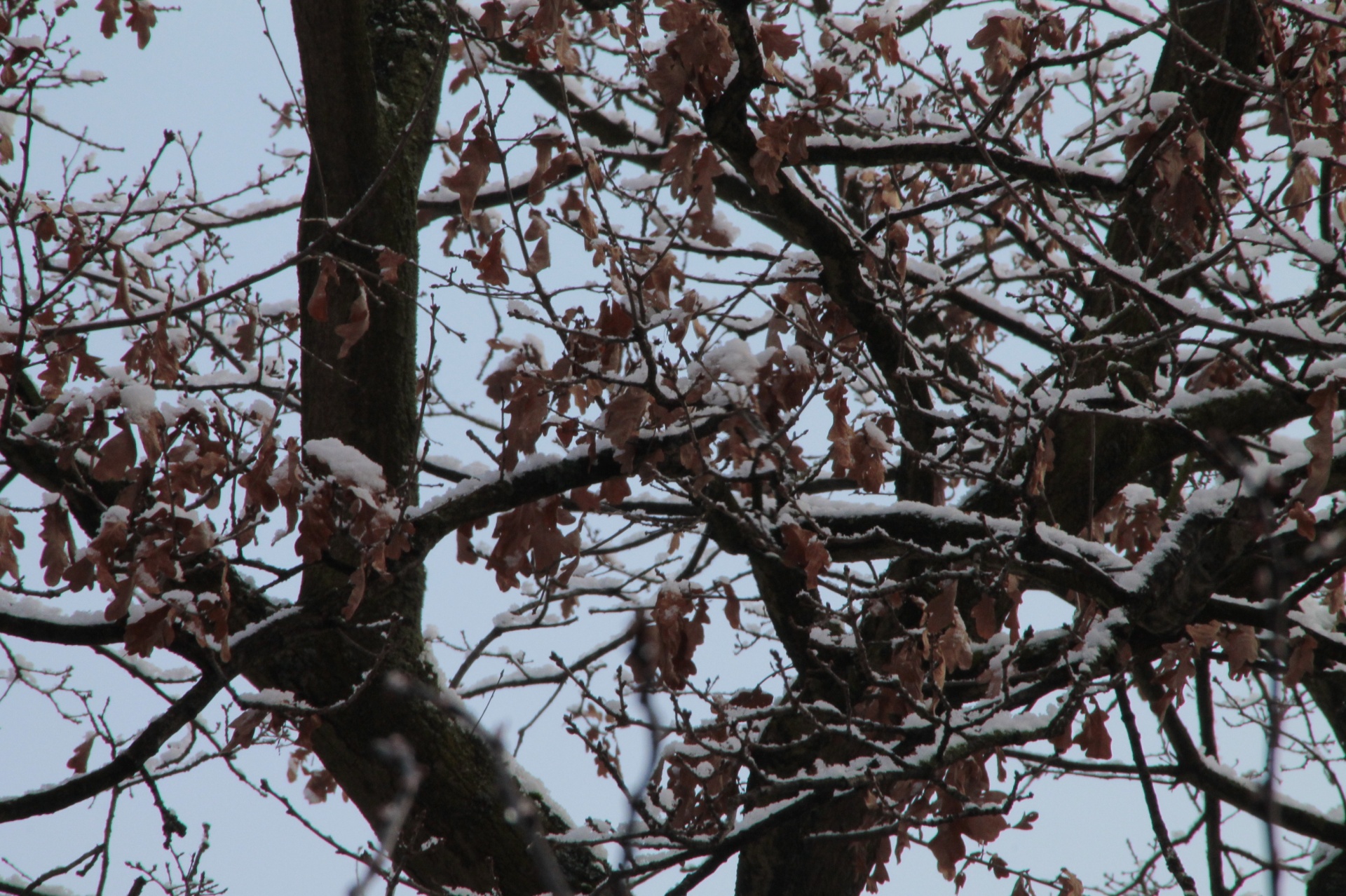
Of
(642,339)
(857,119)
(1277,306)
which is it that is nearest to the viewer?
(642,339)

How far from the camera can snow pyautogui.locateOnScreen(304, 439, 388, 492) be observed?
2742mm

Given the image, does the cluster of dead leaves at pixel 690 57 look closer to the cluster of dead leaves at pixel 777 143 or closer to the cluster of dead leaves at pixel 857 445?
the cluster of dead leaves at pixel 777 143

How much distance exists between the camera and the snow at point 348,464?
274 cm

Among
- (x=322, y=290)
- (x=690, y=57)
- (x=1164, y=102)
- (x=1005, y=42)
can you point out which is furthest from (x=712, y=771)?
(x=1005, y=42)

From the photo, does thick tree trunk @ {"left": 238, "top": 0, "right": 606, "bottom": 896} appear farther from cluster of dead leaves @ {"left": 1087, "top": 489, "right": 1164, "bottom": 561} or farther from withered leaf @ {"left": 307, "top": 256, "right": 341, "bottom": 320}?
cluster of dead leaves @ {"left": 1087, "top": 489, "right": 1164, "bottom": 561}

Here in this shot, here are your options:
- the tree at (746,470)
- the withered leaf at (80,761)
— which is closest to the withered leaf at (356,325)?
the tree at (746,470)

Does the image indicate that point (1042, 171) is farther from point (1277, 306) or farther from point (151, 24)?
point (151, 24)

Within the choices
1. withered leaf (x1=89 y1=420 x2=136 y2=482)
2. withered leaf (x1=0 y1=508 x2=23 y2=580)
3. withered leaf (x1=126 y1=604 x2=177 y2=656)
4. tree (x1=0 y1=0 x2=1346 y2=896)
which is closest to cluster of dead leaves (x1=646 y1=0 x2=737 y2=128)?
tree (x1=0 y1=0 x2=1346 y2=896)

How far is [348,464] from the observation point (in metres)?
2.77

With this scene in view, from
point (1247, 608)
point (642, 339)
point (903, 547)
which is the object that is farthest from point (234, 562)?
point (1247, 608)

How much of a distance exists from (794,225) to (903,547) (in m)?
1.10

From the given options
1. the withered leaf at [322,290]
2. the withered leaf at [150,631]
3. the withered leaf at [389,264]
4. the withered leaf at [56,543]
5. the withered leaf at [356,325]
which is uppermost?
the withered leaf at [389,264]

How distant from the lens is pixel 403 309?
11.6ft

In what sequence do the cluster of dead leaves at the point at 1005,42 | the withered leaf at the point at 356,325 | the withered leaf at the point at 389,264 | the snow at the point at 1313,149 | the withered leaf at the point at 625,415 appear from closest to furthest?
the withered leaf at the point at 625,415 < the snow at the point at 1313,149 < the withered leaf at the point at 356,325 < the withered leaf at the point at 389,264 < the cluster of dead leaves at the point at 1005,42
